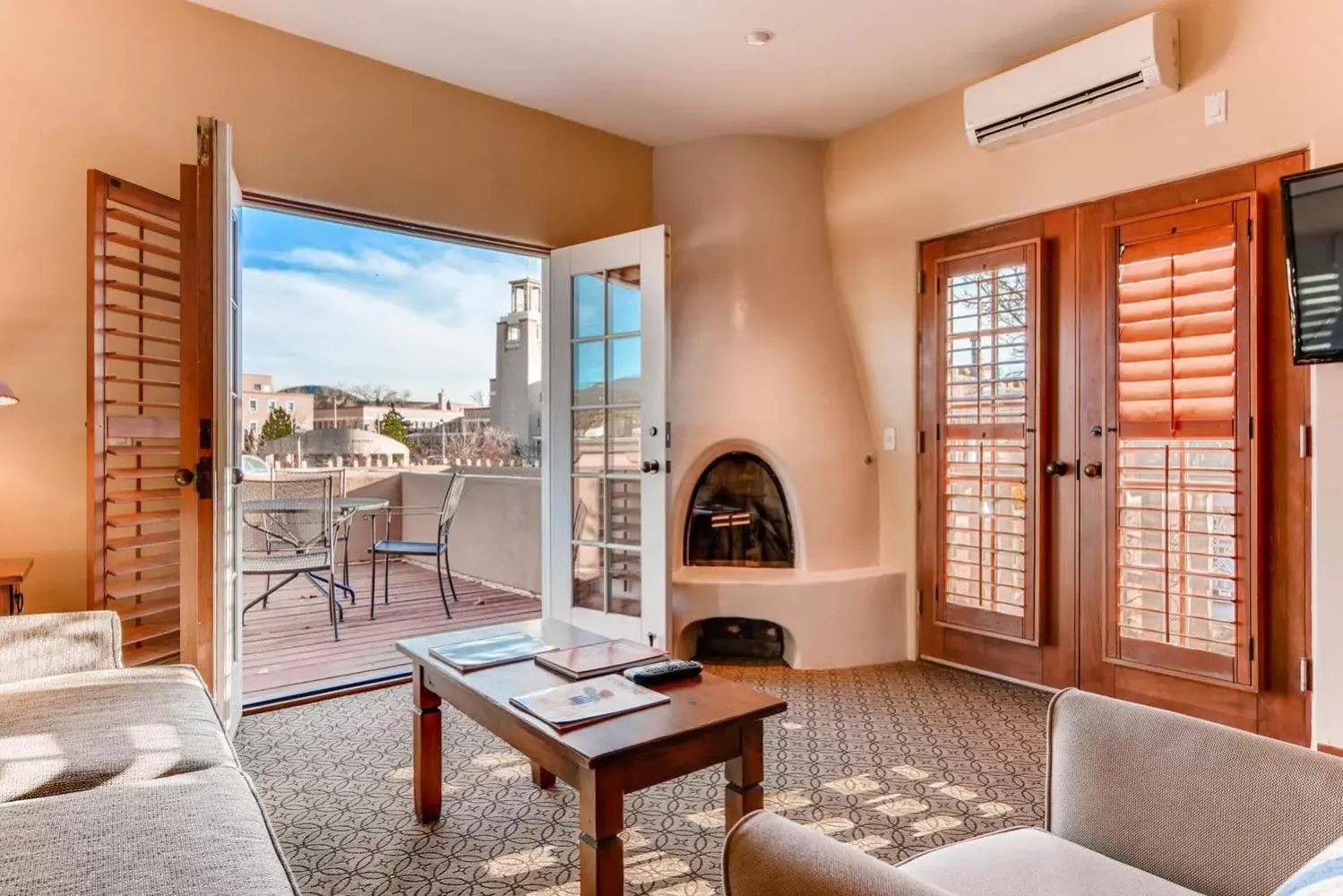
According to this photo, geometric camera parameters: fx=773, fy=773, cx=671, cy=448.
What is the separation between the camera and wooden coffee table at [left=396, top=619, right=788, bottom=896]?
1.43 m

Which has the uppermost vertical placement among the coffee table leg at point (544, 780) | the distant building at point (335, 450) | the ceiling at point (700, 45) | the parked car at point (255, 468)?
the ceiling at point (700, 45)

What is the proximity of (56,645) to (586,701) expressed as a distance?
1360 mm

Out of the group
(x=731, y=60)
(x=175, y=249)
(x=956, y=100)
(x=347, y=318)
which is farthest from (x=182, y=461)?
(x=347, y=318)

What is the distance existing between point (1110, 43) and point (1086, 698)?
2553mm

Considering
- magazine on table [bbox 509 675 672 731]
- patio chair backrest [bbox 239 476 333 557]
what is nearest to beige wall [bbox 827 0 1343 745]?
magazine on table [bbox 509 675 672 731]

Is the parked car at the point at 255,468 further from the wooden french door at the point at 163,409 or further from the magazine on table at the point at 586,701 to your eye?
the magazine on table at the point at 586,701

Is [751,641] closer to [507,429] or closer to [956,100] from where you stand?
[956,100]

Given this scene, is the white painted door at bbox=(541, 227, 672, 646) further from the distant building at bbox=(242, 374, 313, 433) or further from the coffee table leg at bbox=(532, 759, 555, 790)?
the distant building at bbox=(242, 374, 313, 433)

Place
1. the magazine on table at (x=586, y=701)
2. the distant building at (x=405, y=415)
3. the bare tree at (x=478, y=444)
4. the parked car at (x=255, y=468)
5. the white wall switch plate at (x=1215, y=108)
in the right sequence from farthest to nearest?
the bare tree at (x=478, y=444) → the distant building at (x=405, y=415) → the parked car at (x=255, y=468) → the white wall switch plate at (x=1215, y=108) → the magazine on table at (x=586, y=701)

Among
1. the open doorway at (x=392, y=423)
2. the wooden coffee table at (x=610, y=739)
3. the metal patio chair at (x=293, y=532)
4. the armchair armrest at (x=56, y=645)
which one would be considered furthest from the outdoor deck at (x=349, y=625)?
the wooden coffee table at (x=610, y=739)

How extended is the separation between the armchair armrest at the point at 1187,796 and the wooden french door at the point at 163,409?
2.28 meters

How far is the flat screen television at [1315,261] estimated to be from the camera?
91.7 inches

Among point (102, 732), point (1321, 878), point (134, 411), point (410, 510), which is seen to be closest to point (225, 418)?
point (134, 411)

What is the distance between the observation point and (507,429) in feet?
22.9
